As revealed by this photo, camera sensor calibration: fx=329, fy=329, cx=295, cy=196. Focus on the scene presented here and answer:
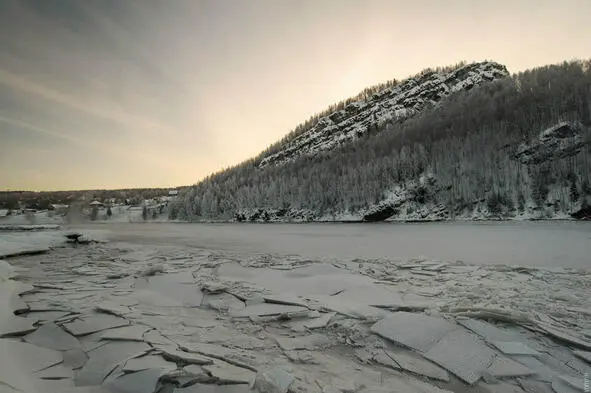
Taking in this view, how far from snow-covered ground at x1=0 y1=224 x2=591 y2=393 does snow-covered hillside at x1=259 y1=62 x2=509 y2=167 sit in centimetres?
14012

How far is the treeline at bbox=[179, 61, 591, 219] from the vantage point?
5456 centimetres

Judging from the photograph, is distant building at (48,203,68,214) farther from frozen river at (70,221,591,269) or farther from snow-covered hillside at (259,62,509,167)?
snow-covered hillside at (259,62,509,167)

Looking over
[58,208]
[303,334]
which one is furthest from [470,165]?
[58,208]

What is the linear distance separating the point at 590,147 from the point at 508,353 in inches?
2718

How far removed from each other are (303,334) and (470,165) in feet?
230

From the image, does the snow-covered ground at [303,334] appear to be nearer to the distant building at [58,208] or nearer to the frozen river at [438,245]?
the frozen river at [438,245]

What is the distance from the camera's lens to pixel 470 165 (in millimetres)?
64875

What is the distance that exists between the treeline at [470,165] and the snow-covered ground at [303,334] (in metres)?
55.4

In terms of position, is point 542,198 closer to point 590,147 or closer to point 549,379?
point 590,147

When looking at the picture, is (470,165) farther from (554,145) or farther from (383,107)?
(383,107)

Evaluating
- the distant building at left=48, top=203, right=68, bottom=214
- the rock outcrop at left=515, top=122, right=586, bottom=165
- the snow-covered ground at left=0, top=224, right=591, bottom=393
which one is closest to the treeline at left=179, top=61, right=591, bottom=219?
the rock outcrop at left=515, top=122, right=586, bottom=165

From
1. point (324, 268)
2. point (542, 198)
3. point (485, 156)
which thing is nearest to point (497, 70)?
point (485, 156)

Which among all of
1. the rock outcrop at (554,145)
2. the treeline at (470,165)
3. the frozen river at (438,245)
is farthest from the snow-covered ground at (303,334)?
the rock outcrop at (554,145)

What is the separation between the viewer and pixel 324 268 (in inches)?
353
